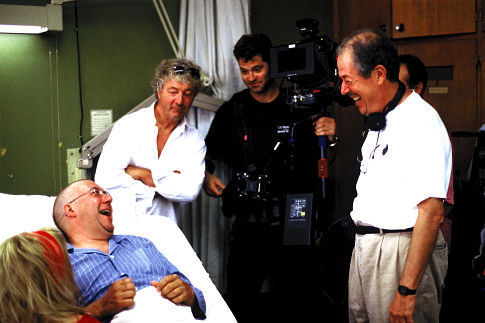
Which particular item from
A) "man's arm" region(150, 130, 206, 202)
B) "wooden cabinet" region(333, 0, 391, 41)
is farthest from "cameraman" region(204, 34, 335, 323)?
"wooden cabinet" region(333, 0, 391, 41)

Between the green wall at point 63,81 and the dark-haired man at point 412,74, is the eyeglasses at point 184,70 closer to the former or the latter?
the green wall at point 63,81

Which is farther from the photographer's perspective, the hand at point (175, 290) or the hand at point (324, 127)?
the hand at point (324, 127)

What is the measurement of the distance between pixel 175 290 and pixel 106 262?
0.92ft

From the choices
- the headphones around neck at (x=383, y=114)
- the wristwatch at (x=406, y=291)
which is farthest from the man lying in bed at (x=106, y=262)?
the headphones around neck at (x=383, y=114)

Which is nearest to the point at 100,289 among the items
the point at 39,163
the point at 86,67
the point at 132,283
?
the point at 132,283

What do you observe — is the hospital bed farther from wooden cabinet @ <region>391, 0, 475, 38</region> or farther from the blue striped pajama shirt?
wooden cabinet @ <region>391, 0, 475, 38</region>

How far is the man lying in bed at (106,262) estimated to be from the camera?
1.79m

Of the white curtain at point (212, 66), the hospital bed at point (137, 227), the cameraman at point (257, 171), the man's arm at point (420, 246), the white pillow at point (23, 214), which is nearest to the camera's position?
the man's arm at point (420, 246)

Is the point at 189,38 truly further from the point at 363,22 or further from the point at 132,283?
the point at 132,283

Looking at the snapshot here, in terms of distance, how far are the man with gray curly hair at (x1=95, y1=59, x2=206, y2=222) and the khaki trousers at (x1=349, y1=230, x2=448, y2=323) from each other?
1158 mm

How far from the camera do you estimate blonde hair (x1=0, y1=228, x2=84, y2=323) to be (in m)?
1.28

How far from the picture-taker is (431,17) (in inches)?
158

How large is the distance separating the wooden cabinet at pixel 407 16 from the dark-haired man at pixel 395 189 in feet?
7.78

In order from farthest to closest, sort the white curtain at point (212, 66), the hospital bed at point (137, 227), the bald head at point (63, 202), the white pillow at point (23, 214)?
the white curtain at point (212, 66) < the white pillow at point (23, 214) < the hospital bed at point (137, 227) < the bald head at point (63, 202)
